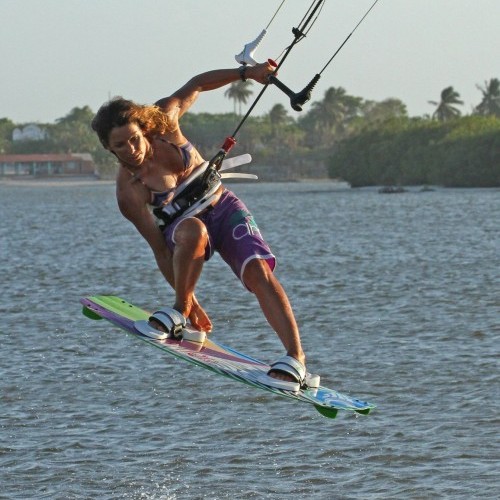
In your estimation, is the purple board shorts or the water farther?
the water

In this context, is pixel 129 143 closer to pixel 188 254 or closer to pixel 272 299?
pixel 188 254

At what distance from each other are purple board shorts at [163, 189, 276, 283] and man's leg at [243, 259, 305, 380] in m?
0.07

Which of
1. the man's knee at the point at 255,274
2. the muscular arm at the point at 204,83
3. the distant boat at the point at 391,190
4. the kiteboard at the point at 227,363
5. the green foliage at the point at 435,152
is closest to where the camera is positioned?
the kiteboard at the point at 227,363

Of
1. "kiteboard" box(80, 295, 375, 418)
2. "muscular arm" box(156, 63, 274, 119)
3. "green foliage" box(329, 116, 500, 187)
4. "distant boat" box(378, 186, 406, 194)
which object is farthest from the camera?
"distant boat" box(378, 186, 406, 194)

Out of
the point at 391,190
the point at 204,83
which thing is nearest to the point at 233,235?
the point at 204,83

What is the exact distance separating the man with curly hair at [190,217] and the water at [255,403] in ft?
10.8

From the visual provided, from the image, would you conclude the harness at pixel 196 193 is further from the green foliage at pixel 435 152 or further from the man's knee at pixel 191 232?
the green foliage at pixel 435 152

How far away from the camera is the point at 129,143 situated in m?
10.1

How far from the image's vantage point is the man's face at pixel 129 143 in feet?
33.0

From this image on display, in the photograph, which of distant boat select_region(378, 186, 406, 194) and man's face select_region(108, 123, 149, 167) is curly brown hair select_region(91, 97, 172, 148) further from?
distant boat select_region(378, 186, 406, 194)

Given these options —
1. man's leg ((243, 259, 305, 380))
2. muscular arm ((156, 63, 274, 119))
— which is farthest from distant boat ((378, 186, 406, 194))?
man's leg ((243, 259, 305, 380))

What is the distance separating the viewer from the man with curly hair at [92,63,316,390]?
33.7 feet

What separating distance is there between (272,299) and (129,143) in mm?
1534

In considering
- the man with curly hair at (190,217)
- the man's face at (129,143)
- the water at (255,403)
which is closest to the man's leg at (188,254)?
the man with curly hair at (190,217)
